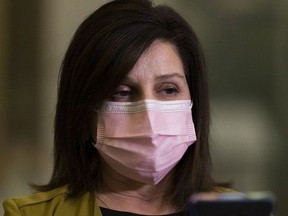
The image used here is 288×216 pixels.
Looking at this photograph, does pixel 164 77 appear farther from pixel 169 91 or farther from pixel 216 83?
pixel 216 83

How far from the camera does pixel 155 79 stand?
114 cm

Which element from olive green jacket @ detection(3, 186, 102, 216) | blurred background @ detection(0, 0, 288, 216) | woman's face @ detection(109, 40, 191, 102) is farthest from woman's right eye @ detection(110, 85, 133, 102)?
blurred background @ detection(0, 0, 288, 216)

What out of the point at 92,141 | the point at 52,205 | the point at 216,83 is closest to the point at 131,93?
the point at 92,141

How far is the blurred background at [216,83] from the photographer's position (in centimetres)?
193

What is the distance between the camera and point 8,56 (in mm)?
1922

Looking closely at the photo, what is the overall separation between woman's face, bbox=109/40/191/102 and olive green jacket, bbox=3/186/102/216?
0.22m

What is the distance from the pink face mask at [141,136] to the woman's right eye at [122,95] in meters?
0.01

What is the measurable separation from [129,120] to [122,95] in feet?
0.18

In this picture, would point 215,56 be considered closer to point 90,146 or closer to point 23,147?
point 23,147

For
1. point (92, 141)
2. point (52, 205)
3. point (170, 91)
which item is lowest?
point (52, 205)

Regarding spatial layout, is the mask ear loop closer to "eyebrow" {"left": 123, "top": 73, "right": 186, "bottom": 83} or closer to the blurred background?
"eyebrow" {"left": 123, "top": 73, "right": 186, "bottom": 83}

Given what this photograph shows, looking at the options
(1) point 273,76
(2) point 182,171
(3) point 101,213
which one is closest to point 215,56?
(1) point 273,76

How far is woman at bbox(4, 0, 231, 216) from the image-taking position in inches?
44.6

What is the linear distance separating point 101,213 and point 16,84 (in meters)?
0.88
